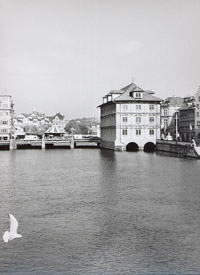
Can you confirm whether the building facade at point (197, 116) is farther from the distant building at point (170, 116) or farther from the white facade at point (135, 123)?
the distant building at point (170, 116)

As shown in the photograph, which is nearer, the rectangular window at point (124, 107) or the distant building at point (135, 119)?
the distant building at point (135, 119)

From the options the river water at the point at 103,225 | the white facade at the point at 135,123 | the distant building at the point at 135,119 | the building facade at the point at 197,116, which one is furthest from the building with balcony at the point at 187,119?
the river water at the point at 103,225

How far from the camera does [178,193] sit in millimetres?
31328

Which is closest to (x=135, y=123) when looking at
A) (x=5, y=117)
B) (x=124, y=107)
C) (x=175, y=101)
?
(x=124, y=107)

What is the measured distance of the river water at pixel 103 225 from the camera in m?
16.2

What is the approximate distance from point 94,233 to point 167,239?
11.8 feet

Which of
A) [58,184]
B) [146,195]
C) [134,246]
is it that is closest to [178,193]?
[146,195]

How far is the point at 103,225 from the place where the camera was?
21.7 m

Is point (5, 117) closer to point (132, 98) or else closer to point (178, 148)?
point (132, 98)

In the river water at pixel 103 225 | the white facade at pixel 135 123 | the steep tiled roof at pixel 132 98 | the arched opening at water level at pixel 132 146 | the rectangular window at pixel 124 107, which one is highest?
the steep tiled roof at pixel 132 98

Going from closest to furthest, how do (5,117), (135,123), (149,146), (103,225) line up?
(103,225) < (135,123) < (149,146) < (5,117)

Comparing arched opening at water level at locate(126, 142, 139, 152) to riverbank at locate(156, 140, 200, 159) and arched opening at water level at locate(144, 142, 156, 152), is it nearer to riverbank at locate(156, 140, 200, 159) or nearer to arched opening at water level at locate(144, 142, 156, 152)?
arched opening at water level at locate(144, 142, 156, 152)

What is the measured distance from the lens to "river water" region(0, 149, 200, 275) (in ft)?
53.0

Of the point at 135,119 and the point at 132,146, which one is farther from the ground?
the point at 135,119
